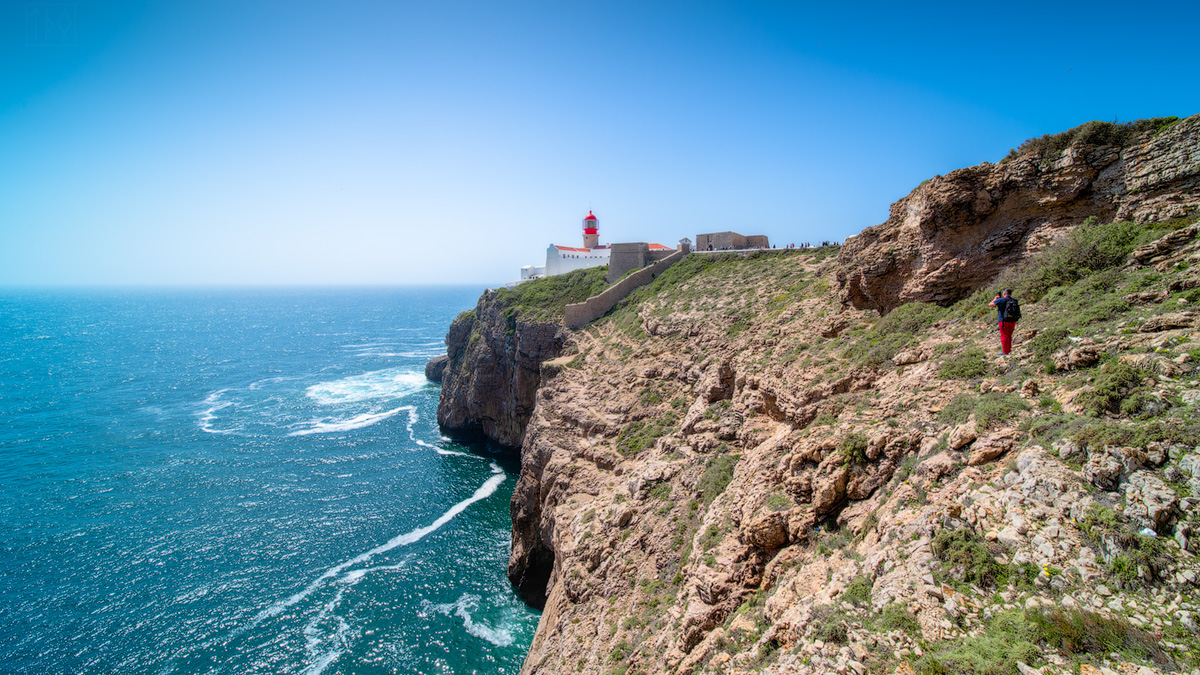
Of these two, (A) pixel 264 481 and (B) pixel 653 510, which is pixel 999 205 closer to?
(B) pixel 653 510

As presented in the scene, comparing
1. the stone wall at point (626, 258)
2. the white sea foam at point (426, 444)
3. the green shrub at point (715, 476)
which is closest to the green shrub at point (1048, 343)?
the green shrub at point (715, 476)

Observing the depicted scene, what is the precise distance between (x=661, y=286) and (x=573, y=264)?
2823 centimetres

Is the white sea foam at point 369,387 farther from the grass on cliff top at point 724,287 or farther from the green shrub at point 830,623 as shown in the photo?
the green shrub at point 830,623

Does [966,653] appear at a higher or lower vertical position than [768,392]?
lower

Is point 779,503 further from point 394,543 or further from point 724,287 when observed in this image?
→ point 394,543

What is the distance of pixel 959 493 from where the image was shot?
346 inches

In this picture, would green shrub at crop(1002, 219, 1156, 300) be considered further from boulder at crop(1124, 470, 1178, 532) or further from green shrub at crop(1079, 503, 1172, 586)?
green shrub at crop(1079, 503, 1172, 586)

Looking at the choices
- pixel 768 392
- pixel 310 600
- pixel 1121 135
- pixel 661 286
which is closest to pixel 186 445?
pixel 310 600

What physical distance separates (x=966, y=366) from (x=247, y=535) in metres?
37.7

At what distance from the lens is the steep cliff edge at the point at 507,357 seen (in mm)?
43156

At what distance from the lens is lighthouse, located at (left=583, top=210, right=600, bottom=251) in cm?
7131

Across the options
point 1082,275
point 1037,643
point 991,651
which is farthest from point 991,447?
Answer: point 1082,275

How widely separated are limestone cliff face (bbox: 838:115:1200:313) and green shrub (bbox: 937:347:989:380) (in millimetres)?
4199

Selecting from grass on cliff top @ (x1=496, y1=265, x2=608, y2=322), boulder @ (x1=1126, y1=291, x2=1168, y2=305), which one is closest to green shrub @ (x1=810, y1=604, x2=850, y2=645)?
boulder @ (x1=1126, y1=291, x2=1168, y2=305)
